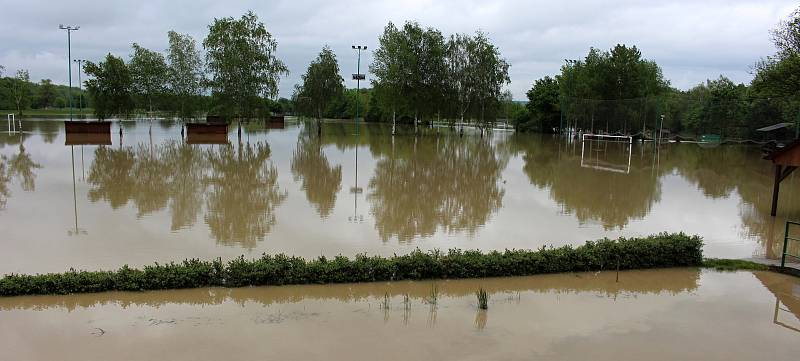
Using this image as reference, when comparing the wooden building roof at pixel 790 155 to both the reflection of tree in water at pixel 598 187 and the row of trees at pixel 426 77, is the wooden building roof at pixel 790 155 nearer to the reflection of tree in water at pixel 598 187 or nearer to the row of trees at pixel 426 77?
the reflection of tree in water at pixel 598 187

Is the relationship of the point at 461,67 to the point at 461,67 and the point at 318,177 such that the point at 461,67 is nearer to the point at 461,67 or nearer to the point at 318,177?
the point at 461,67

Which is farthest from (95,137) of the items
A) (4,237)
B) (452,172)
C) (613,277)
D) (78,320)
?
(613,277)

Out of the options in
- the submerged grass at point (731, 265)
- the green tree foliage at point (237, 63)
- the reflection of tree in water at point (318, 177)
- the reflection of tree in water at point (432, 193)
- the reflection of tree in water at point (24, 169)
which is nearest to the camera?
the submerged grass at point (731, 265)

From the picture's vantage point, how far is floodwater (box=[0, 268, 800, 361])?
637cm

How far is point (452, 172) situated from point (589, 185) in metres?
5.46

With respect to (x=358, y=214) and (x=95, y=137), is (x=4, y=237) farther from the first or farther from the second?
(x=95, y=137)

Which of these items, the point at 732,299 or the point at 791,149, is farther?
the point at 791,149

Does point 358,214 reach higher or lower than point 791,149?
lower

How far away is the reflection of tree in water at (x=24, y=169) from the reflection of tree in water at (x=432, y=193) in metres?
10.7

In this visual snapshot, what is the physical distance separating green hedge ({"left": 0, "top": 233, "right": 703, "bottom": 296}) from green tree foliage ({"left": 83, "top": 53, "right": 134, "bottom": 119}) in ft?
124

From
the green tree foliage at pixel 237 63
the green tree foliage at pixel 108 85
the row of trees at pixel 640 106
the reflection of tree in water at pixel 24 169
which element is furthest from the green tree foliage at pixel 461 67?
the reflection of tree in water at pixel 24 169

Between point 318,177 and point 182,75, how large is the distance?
2974 centimetres

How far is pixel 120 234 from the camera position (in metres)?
11.3

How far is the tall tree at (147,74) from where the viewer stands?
44.0 metres
